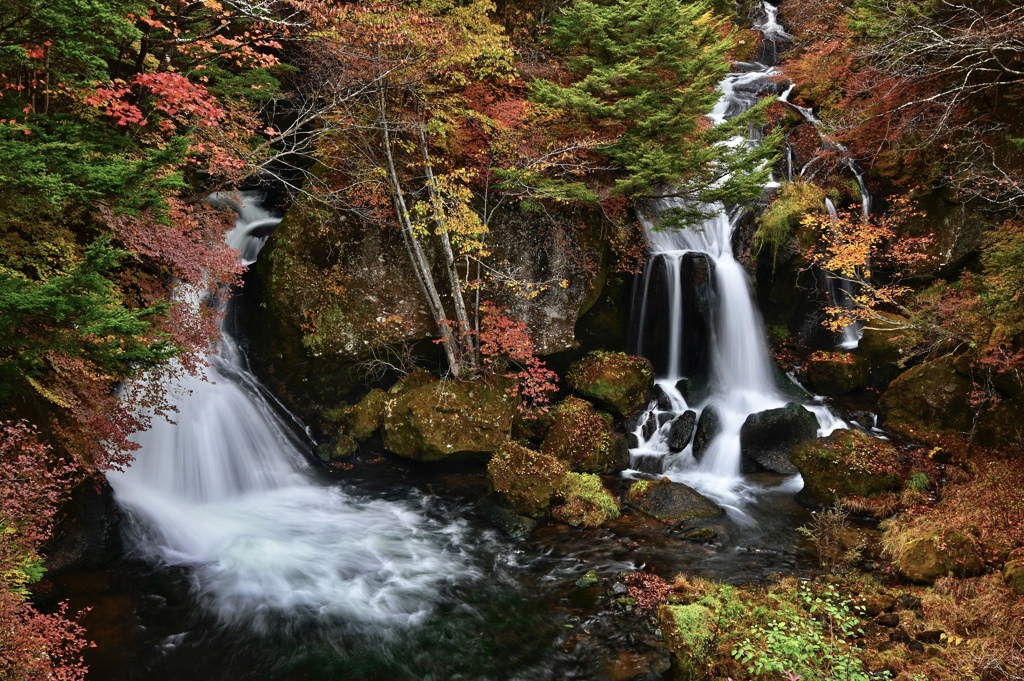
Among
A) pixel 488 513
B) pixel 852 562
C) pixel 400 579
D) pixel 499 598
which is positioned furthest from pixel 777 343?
pixel 400 579

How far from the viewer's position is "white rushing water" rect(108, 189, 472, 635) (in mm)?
7355

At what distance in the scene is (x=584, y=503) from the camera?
9328mm

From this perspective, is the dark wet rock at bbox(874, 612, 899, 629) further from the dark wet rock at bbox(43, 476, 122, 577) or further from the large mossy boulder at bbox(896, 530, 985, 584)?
the dark wet rock at bbox(43, 476, 122, 577)

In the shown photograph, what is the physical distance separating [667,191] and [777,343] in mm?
5018

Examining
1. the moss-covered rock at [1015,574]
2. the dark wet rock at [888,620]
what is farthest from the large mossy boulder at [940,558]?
the dark wet rock at [888,620]

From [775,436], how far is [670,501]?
3230 millimetres

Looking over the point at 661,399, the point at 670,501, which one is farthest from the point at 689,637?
the point at 661,399

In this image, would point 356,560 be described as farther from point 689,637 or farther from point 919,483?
point 919,483

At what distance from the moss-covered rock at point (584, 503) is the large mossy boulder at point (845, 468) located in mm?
3573

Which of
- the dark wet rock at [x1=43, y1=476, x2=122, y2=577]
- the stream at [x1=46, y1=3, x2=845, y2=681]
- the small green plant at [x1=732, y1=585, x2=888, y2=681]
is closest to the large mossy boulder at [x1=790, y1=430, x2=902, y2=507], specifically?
the stream at [x1=46, y1=3, x2=845, y2=681]

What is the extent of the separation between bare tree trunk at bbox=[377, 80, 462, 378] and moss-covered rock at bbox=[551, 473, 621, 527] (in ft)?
11.0

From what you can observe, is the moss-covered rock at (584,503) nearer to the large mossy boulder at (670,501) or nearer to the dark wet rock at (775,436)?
the large mossy boulder at (670,501)

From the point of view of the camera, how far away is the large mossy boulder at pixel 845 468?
9148 mm

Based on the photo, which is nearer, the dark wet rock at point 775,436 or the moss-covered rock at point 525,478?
the moss-covered rock at point 525,478
